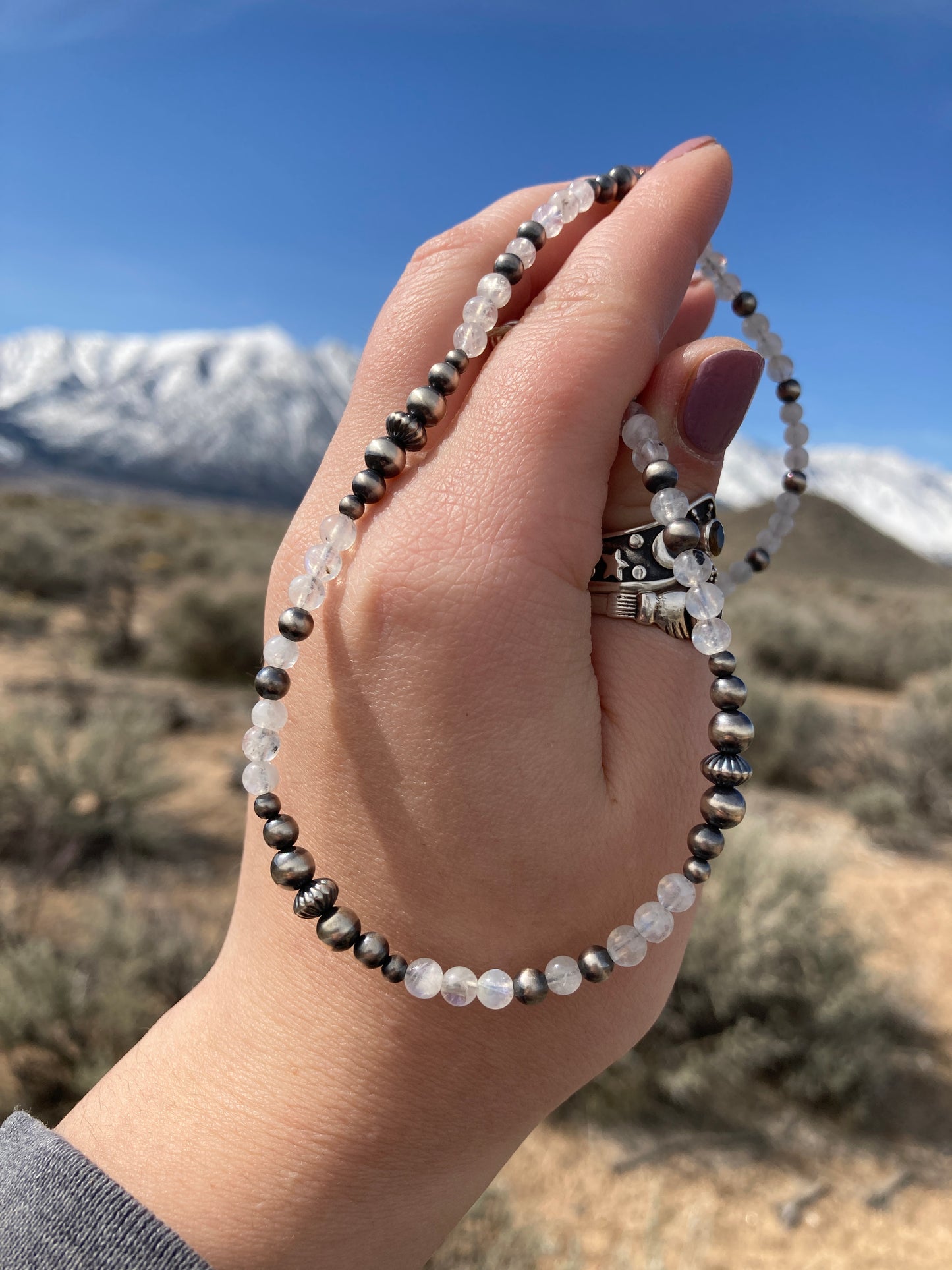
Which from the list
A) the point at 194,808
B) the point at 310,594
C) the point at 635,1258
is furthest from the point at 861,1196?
the point at 194,808

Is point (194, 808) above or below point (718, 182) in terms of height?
below

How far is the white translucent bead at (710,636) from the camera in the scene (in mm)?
960

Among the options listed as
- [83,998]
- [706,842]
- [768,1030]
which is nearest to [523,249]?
[706,842]

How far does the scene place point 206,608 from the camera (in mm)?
8859

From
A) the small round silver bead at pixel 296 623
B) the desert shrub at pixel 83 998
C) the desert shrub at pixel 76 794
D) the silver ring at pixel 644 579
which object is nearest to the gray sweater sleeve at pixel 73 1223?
the small round silver bead at pixel 296 623

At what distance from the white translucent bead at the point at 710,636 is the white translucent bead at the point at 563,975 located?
16.9 inches

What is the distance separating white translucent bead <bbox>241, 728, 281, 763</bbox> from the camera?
3.44 ft

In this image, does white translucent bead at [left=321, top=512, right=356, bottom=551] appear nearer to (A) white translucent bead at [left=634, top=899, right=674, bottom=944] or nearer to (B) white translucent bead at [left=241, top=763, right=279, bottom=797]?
(B) white translucent bead at [left=241, top=763, right=279, bottom=797]

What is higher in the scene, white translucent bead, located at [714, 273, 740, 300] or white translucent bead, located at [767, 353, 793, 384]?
white translucent bead, located at [714, 273, 740, 300]

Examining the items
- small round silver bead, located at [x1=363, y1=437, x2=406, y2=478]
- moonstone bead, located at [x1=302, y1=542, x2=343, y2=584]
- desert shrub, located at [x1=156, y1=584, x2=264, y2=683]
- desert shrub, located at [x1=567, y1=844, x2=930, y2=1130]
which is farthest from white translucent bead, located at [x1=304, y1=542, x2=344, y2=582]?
desert shrub, located at [x1=156, y1=584, x2=264, y2=683]

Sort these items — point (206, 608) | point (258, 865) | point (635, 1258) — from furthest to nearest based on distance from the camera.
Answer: point (206, 608)
point (635, 1258)
point (258, 865)

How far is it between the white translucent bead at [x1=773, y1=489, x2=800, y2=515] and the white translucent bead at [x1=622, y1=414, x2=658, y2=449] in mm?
772

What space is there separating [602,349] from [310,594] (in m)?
0.48

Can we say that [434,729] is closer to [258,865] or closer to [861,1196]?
[258,865]
